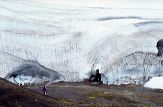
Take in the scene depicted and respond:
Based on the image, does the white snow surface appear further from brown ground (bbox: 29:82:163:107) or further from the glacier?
the glacier

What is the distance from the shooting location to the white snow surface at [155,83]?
17.7 metres

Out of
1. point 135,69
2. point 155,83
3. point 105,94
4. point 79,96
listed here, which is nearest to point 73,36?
point 135,69

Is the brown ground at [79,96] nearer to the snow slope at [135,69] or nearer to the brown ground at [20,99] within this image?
the brown ground at [20,99]

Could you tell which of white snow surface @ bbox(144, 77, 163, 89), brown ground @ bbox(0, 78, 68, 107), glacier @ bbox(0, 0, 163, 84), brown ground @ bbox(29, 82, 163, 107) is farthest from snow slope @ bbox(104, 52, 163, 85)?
brown ground @ bbox(0, 78, 68, 107)

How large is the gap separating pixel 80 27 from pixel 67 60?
55.8 inches

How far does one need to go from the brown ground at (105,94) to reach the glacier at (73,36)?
1100 millimetres

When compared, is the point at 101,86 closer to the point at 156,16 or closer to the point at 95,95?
the point at 95,95

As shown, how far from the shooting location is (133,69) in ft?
62.0

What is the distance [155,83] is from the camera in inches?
707

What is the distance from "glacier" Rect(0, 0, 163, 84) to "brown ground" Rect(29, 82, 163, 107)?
110cm

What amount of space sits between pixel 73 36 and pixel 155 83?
3459 millimetres

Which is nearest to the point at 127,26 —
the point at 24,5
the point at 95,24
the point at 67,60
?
the point at 95,24

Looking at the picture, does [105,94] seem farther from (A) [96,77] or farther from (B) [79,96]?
(A) [96,77]

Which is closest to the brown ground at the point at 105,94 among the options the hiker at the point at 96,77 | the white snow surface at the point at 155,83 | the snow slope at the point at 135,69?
the white snow surface at the point at 155,83
